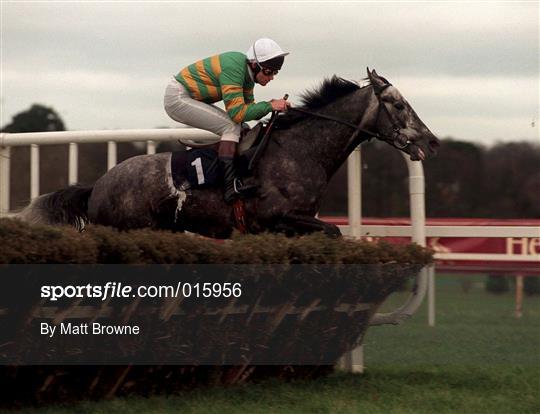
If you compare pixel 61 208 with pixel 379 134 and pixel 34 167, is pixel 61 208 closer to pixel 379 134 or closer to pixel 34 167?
pixel 34 167

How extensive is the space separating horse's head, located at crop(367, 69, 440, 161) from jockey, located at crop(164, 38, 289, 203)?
0.60 m

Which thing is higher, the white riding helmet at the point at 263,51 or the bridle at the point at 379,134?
the white riding helmet at the point at 263,51

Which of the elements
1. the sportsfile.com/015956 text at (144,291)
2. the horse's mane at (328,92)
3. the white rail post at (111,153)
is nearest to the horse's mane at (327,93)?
the horse's mane at (328,92)

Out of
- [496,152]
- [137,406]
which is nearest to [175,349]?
[137,406]

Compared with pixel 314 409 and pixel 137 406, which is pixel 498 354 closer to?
pixel 314 409

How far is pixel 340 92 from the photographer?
23.0ft

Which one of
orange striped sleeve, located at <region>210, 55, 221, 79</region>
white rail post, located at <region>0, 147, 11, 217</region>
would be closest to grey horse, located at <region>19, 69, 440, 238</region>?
white rail post, located at <region>0, 147, 11, 217</region>

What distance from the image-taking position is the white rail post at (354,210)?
6211 millimetres

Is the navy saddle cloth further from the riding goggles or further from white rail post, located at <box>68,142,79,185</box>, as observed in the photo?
white rail post, located at <box>68,142,79,185</box>

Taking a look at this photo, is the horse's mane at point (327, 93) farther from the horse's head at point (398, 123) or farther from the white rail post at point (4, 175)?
the white rail post at point (4, 175)

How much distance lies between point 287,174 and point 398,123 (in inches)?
29.3

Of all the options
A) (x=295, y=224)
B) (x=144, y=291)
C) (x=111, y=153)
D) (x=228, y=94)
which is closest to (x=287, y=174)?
(x=295, y=224)

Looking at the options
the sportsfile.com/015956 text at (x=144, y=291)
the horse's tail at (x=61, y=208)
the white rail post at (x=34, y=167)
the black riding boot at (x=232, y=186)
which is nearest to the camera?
the sportsfile.com/015956 text at (x=144, y=291)

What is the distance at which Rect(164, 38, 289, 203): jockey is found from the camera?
257 inches
